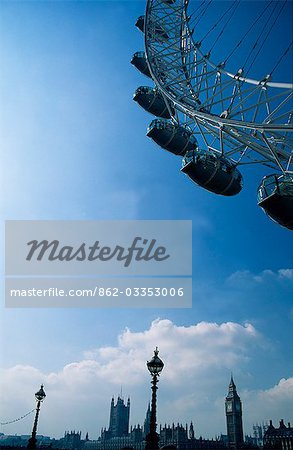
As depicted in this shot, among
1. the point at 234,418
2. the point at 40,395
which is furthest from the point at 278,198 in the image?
the point at 234,418

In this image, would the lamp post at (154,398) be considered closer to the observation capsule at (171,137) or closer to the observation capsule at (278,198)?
the observation capsule at (278,198)

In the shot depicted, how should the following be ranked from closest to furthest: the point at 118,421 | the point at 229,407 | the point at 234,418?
the point at 234,418
the point at 229,407
the point at 118,421

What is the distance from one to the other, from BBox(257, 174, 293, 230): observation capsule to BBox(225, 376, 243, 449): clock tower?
117m

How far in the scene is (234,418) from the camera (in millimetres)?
123500

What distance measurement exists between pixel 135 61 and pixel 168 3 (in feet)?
16.3

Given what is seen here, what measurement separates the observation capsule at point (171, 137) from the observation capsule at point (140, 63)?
7725mm

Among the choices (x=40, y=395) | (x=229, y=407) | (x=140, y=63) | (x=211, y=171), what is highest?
(x=140, y=63)

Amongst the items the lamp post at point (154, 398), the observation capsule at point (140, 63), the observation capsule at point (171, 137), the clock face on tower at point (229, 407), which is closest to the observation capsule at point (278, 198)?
the lamp post at point (154, 398)

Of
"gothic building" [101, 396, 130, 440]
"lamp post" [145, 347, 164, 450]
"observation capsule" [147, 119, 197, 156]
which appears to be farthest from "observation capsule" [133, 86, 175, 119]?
"gothic building" [101, 396, 130, 440]

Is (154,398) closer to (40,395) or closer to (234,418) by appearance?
(40,395)

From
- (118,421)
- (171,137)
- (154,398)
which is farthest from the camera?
(118,421)

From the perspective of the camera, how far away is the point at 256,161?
771 inches

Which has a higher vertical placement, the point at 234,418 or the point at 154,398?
the point at 234,418

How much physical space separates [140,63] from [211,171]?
15.5m
